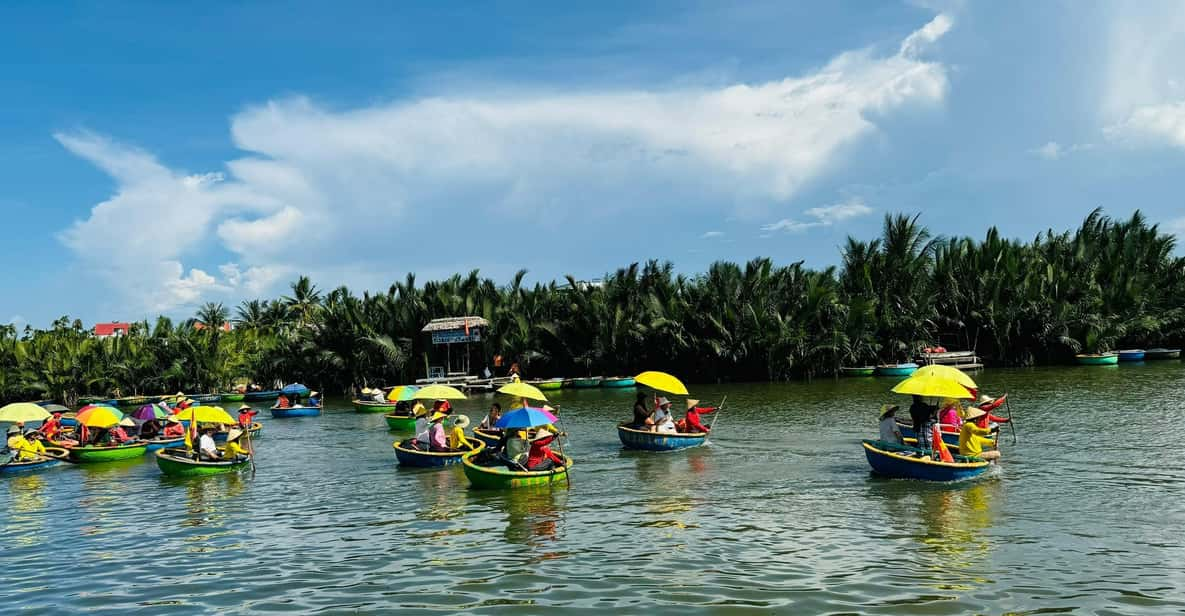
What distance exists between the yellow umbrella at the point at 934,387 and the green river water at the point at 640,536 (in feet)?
6.19

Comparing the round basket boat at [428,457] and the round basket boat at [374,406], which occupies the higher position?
the round basket boat at [374,406]

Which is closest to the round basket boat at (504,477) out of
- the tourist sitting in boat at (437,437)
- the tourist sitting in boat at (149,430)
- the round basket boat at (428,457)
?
the round basket boat at (428,457)

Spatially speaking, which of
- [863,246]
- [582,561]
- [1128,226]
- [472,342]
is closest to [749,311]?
[863,246]

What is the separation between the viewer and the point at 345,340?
62.7 metres

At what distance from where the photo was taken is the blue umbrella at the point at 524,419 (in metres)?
18.1

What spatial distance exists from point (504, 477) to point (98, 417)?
15095 mm

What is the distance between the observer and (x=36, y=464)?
82.7 ft

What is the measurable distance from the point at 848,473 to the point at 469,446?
9754 millimetres

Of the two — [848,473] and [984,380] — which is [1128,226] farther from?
[848,473]

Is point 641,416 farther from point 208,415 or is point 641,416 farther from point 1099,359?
point 1099,359

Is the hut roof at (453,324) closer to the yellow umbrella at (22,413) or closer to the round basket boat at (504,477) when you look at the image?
the yellow umbrella at (22,413)

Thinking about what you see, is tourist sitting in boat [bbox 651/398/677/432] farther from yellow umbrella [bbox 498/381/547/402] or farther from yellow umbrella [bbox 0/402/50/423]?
yellow umbrella [bbox 0/402/50/423]

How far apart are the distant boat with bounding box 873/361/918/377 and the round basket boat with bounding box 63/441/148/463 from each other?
40.1m

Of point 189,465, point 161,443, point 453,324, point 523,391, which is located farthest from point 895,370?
point 189,465
